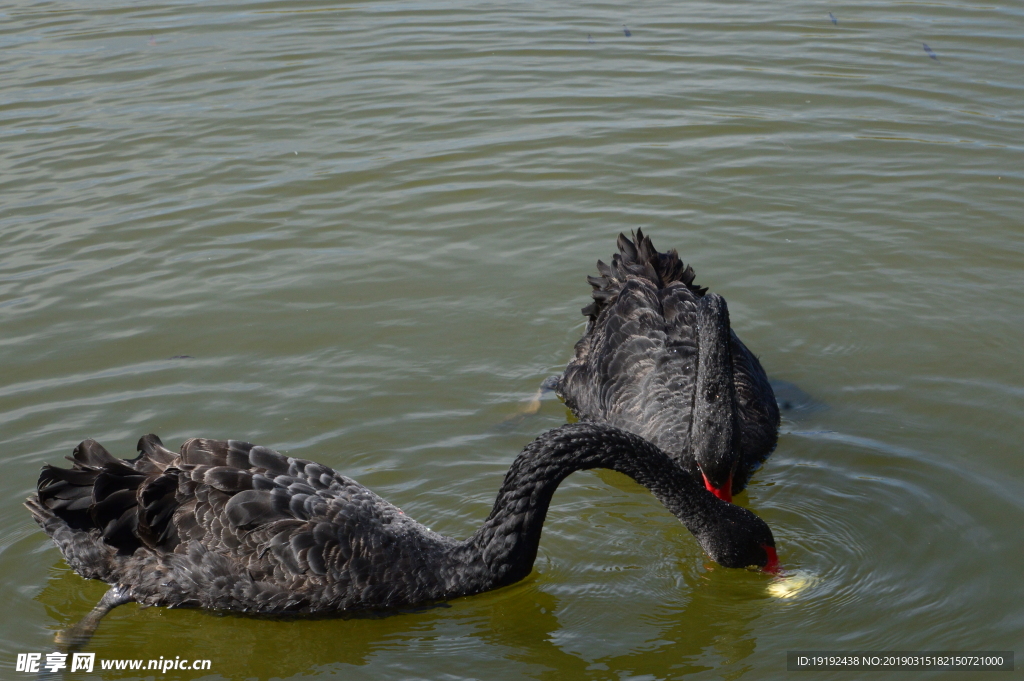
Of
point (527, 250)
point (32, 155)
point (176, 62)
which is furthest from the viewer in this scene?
point (176, 62)

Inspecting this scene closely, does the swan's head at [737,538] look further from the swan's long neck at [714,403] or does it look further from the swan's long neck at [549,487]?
the swan's long neck at [714,403]

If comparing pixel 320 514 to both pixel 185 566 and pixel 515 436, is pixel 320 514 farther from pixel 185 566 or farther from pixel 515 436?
pixel 515 436

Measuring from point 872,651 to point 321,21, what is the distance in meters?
12.8

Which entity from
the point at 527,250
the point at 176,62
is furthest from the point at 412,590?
the point at 176,62

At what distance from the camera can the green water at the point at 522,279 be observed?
5.95 m

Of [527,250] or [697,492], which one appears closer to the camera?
[697,492]

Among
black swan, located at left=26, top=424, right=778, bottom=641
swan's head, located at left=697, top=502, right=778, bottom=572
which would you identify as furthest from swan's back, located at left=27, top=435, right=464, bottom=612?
swan's head, located at left=697, top=502, right=778, bottom=572

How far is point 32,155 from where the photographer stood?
1180cm

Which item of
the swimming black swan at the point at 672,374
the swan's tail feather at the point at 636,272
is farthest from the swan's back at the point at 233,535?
the swan's tail feather at the point at 636,272

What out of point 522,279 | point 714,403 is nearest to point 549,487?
point 714,403

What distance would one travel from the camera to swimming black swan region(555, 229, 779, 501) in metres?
6.66

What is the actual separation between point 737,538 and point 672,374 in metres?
2.00

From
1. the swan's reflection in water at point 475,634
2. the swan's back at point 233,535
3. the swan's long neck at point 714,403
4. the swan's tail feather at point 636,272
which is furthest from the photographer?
the swan's tail feather at point 636,272

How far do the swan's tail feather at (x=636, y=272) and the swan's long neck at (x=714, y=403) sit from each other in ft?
5.37
